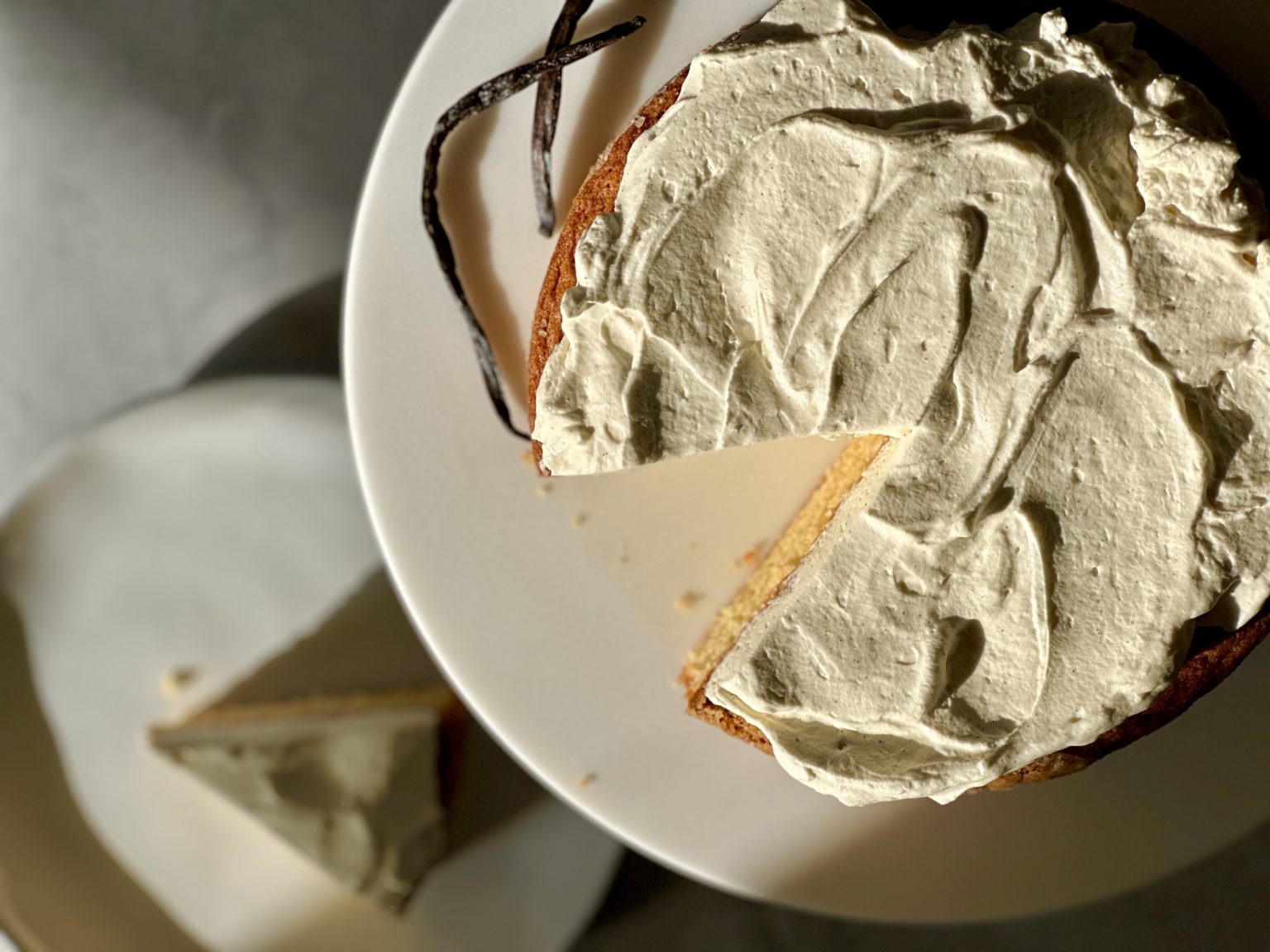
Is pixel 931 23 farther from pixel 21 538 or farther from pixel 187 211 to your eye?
pixel 21 538

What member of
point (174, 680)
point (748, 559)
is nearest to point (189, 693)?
point (174, 680)

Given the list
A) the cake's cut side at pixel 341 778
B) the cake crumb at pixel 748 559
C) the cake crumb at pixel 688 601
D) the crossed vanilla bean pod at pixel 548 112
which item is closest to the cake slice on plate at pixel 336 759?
the cake's cut side at pixel 341 778

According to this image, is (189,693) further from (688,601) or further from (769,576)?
(769,576)

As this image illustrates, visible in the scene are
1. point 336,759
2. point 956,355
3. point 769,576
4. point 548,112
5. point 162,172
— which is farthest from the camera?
point 162,172

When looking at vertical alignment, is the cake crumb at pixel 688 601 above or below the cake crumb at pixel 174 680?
above

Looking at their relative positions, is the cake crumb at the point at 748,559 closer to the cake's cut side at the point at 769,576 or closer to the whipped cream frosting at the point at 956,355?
the cake's cut side at the point at 769,576

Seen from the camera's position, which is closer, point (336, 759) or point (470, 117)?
point (470, 117)

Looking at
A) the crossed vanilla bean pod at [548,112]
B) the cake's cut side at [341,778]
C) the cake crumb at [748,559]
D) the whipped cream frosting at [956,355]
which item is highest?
the crossed vanilla bean pod at [548,112]
